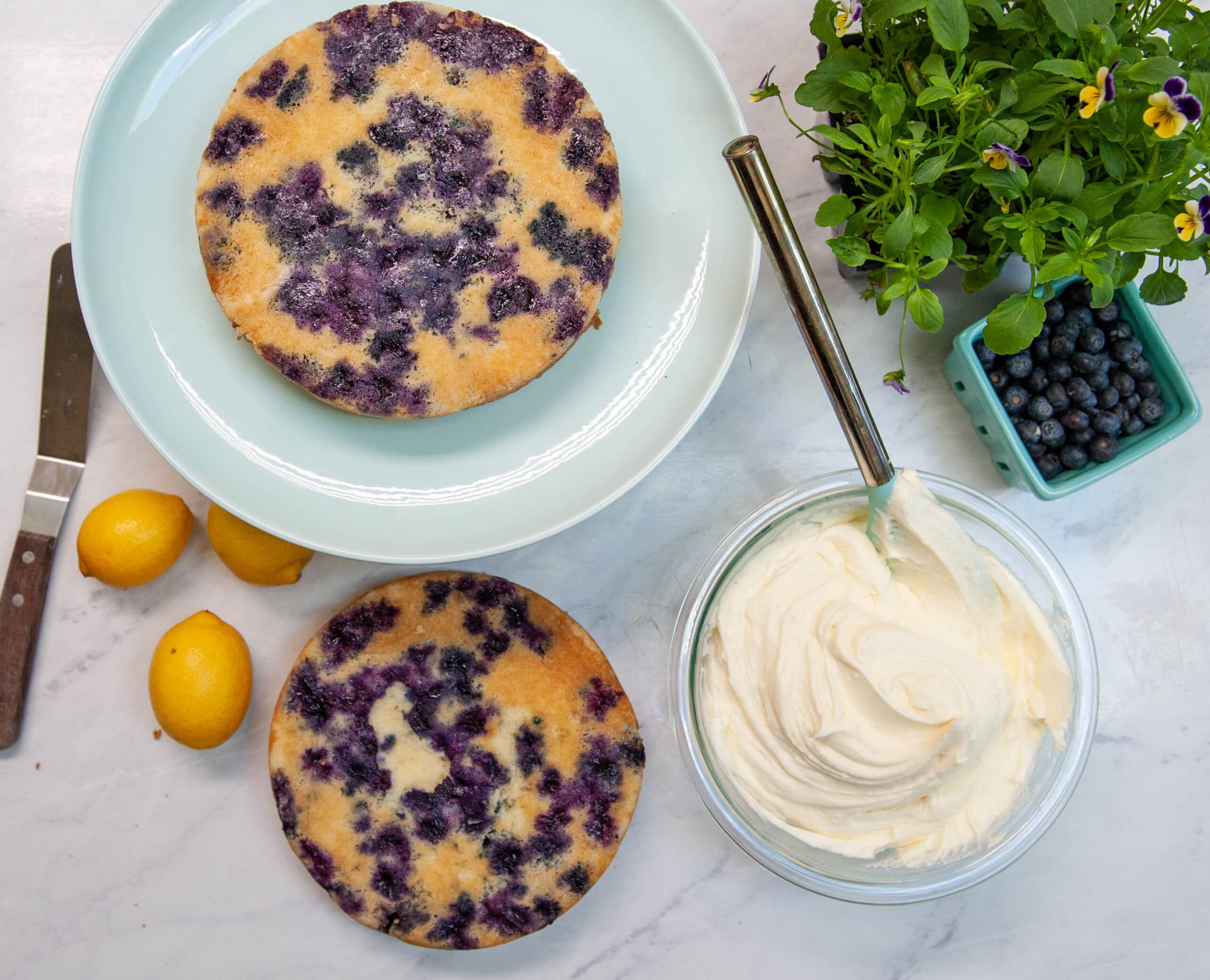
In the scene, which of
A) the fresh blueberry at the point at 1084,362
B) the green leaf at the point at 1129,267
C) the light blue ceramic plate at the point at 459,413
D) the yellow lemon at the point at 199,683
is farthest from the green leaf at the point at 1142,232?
the yellow lemon at the point at 199,683

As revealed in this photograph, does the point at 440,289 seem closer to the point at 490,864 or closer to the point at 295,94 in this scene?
the point at 295,94

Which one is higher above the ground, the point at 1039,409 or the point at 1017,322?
the point at 1017,322

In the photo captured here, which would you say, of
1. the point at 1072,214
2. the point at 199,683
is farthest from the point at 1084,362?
the point at 199,683

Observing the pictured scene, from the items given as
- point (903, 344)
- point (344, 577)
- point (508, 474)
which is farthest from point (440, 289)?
point (903, 344)

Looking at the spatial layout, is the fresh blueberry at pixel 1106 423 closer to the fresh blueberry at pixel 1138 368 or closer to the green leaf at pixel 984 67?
the fresh blueberry at pixel 1138 368

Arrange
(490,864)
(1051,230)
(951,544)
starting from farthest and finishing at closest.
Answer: (490,864) < (951,544) < (1051,230)

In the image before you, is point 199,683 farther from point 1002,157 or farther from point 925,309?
point 1002,157
